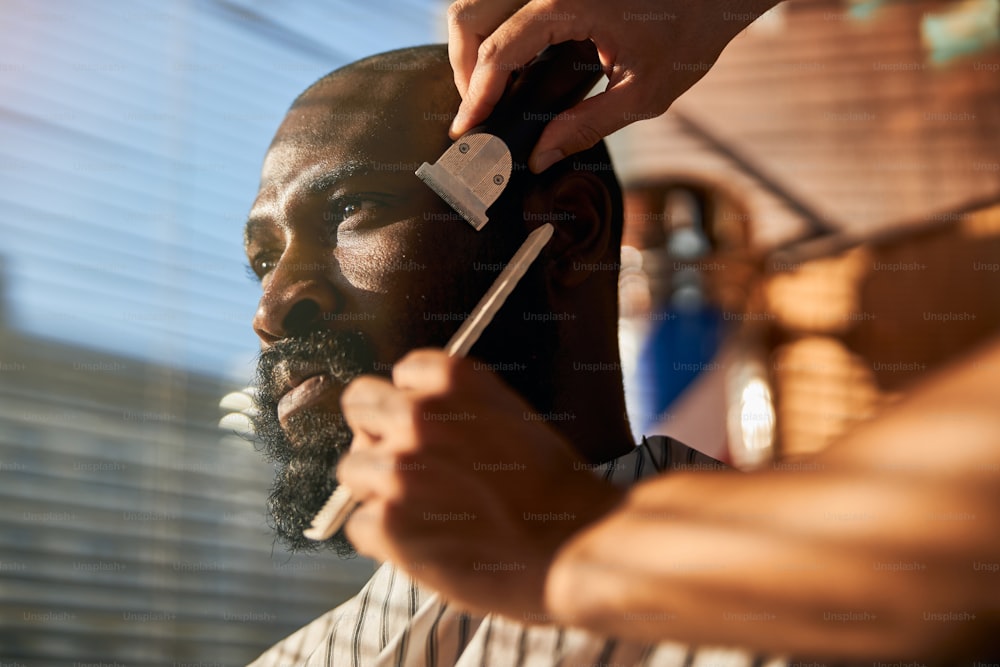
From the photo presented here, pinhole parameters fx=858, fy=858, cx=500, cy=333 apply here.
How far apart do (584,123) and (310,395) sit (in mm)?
551

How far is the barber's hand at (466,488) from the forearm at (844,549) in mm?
55

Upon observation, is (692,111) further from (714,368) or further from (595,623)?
(595,623)

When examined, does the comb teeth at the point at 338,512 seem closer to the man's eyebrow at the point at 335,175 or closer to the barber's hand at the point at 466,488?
the barber's hand at the point at 466,488

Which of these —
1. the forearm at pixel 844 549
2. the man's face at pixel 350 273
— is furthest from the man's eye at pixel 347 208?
the forearm at pixel 844 549

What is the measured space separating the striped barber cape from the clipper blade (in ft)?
1.38

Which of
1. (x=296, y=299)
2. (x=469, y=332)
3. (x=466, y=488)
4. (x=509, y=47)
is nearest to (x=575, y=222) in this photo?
(x=509, y=47)

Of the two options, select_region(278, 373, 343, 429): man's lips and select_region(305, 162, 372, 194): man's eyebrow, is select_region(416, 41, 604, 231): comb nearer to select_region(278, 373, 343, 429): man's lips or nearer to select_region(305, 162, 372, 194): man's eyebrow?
select_region(305, 162, 372, 194): man's eyebrow

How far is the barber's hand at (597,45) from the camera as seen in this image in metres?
1.10

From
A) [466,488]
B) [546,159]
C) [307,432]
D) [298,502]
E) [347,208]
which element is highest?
[466,488]

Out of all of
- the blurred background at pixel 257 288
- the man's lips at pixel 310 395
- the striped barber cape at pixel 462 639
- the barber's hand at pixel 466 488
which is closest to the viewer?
the barber's hand at pixel 466 488

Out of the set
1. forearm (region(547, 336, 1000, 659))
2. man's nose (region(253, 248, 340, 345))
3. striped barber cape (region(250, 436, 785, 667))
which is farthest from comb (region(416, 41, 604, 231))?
forearm (region(547, 336, 1000, 659))

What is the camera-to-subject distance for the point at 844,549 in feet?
1.24

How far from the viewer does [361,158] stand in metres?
1.29

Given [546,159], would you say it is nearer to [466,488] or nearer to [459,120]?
[459,120]
